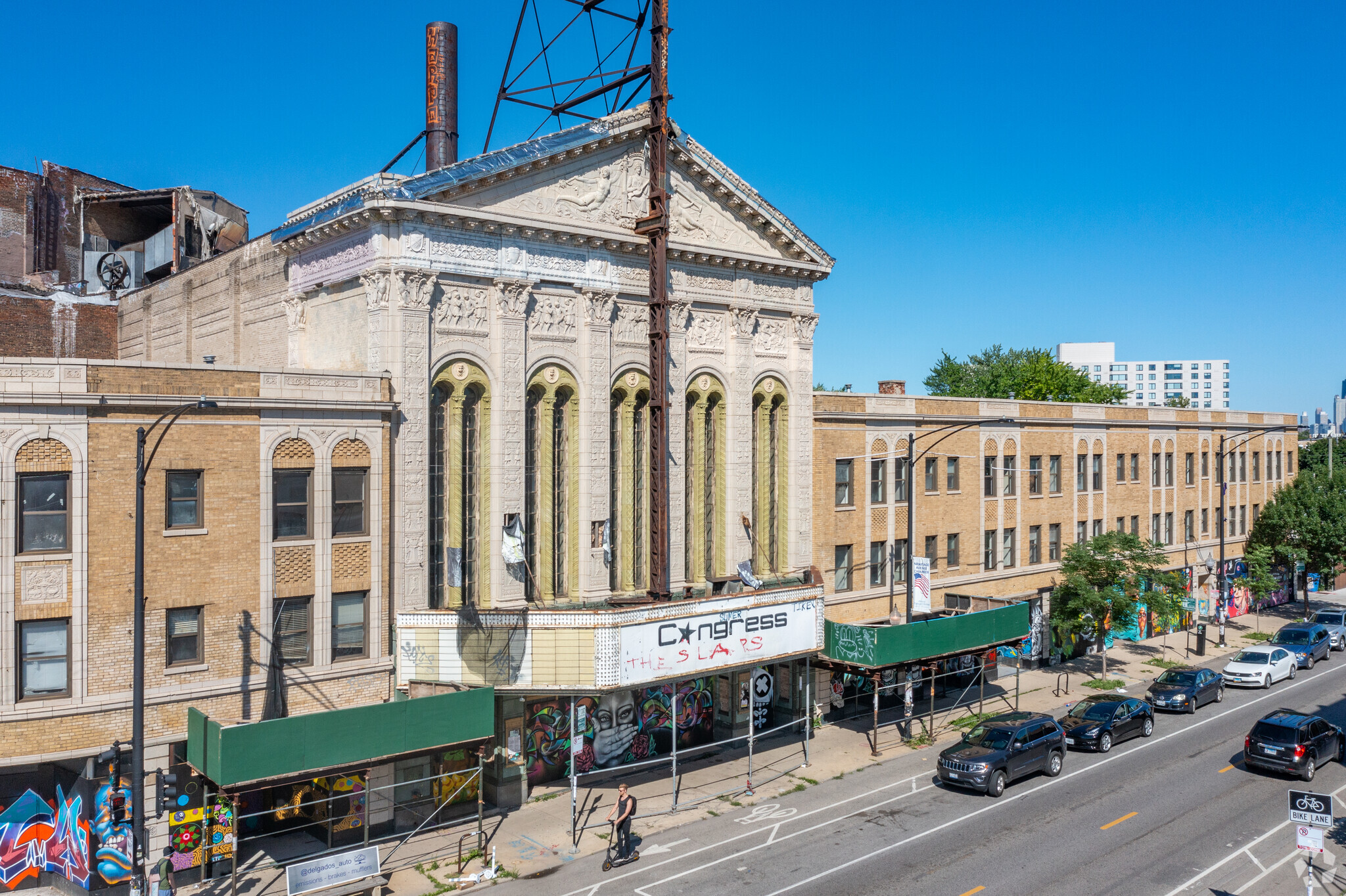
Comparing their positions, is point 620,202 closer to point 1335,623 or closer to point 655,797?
point 655,797

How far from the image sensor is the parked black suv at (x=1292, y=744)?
2783 cm

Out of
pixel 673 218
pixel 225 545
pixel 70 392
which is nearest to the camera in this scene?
pixel 70 392

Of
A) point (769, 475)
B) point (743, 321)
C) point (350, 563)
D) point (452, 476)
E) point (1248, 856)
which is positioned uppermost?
point (743, 321)

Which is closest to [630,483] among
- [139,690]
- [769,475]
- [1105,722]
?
[769,475]

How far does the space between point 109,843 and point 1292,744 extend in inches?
Result: 1186

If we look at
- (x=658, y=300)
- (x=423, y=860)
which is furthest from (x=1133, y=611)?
(x=423, y=860)

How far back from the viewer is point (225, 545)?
75.0 ft

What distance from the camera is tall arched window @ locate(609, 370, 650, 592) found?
97.9ft

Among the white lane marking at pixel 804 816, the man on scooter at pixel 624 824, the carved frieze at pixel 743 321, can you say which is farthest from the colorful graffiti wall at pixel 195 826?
the carved frieze at pixel 743 321

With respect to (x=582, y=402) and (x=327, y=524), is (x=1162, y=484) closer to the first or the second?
(x=582, y=402)

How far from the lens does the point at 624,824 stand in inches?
886

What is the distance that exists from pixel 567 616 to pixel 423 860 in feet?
21.4

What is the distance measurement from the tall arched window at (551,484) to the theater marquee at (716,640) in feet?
13.4

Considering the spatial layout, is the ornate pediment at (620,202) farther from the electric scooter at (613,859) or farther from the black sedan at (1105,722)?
the black sedan at (1105,722)
